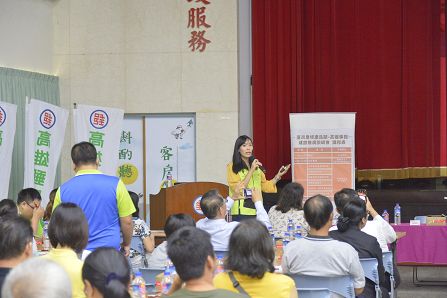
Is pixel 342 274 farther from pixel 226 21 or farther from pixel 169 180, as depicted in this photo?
pixel 226 21

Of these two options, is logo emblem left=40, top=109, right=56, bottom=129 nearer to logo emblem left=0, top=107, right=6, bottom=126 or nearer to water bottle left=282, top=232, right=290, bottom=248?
logo emblem left=0, top=107, right=6, bottom=126

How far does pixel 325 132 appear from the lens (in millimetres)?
10320

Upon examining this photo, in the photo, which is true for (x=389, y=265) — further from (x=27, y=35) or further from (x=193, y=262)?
(x=27, y=35)

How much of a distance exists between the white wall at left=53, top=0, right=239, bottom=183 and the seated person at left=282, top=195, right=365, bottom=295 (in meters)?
6.84

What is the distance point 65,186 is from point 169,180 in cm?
549

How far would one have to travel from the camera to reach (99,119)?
384 inches

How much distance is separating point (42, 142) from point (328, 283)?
5.57 metres

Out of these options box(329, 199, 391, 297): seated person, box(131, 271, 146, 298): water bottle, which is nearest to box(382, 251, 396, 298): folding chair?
box(329, 199, 391, 297): seated person

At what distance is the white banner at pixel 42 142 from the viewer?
30.6 feet

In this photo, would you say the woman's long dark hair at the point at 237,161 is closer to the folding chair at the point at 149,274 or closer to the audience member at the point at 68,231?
the folding chair at the point at 149,274

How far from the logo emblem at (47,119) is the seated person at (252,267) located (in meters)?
6.24

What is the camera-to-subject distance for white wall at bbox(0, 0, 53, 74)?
33.7 ft

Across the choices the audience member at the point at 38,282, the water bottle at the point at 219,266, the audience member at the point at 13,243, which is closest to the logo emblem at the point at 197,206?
the water bottle at the point at 219,266

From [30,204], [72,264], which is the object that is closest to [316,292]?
[72,264]
